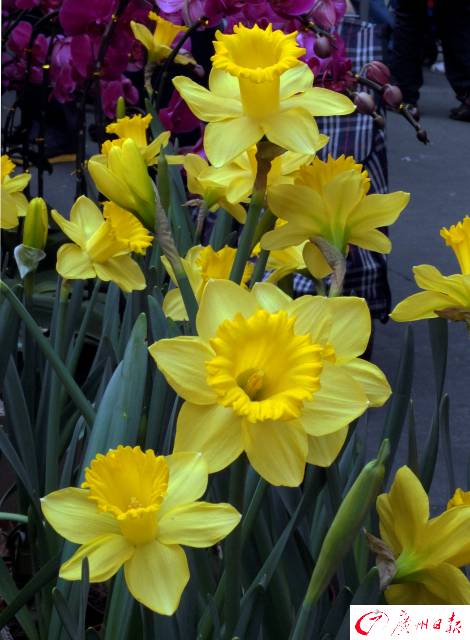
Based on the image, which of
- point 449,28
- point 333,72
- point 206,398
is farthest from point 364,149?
point 449,28

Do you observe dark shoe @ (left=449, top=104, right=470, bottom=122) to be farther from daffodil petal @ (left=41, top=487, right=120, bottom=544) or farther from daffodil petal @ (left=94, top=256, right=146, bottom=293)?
daffodil petal @ (left=41, top=487, right=120, bottom=544)

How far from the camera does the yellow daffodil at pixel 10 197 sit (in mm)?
1092

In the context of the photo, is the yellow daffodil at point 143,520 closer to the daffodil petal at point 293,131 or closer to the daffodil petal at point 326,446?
the daffodil petal at point 326,446

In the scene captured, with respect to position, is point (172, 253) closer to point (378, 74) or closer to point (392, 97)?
point (392, 97)

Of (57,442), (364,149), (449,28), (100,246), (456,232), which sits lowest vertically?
(449,28)

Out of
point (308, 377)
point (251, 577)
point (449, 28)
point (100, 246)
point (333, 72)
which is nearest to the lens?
point (308, 377)

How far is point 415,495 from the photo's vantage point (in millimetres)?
677

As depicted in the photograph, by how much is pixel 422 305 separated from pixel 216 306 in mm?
208

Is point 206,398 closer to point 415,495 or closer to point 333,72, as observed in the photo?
point 415,495

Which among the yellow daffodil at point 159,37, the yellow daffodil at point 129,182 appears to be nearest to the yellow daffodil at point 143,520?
the yellow daffodil at point 129,182

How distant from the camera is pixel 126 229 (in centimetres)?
105

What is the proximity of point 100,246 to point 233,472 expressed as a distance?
0.42m

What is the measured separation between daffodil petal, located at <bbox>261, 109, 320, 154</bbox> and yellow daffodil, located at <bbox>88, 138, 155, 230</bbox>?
0.36 ft

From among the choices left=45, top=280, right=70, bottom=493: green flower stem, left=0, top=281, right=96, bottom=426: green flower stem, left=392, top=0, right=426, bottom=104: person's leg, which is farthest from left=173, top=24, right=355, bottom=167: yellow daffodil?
left=392, top=0, right=426, bottom=104: person's leg
